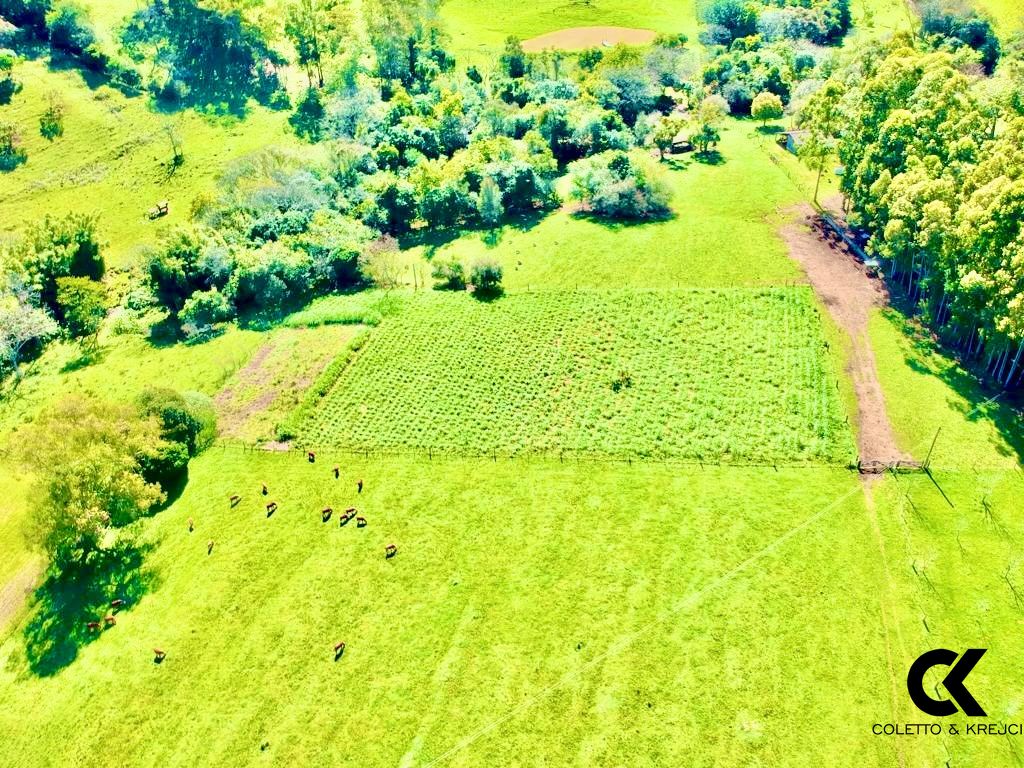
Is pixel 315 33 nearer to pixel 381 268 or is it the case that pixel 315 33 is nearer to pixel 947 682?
pixel 381 268

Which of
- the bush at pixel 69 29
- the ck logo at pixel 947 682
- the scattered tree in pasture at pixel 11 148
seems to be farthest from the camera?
the bush at pixel 69 29

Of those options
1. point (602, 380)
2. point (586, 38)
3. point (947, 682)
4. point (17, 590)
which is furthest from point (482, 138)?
point (947, 682)

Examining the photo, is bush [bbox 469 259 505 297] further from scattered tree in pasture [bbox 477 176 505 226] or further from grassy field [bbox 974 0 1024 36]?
grassy field [bbox 974 0 1024 36]

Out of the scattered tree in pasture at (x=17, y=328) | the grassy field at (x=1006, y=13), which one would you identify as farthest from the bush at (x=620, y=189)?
the grassy field at (x=1006, y=13)

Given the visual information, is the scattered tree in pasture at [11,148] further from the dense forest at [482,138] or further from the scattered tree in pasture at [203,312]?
the scattered tree in pasture at [203,312]

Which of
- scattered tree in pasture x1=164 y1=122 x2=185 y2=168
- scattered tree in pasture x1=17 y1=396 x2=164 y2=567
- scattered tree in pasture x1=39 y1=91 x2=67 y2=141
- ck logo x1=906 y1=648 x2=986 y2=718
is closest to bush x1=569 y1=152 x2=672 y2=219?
scattered tree in pasture x1=17 y1=396 x2=164 y2=567
